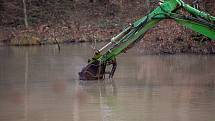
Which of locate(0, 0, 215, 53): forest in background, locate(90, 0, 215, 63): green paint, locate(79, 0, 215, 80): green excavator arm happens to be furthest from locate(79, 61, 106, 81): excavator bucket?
locate(0, 0, 215, 53): forest in background

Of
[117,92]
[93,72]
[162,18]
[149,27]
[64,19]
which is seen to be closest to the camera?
[117,92]

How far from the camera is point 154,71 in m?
18.2

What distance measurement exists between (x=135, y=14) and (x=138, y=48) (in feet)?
51.5

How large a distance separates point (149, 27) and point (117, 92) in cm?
246

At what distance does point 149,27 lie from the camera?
15492 millimetres

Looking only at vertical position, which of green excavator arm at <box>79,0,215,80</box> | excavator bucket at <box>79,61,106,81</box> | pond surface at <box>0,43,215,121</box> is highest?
green excavator arm at <box>79,0,215,80</box>

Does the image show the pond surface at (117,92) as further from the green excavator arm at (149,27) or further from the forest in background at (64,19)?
the forest in background at (64,19)

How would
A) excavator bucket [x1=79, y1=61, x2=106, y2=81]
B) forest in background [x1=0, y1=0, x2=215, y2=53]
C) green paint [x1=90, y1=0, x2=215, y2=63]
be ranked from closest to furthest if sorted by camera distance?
green paint [x1=90, y1=0, x2=215, y2=63] < excavator bucket [x1=79, y1=61, x2=106, y2=81] < forest in background [x1=0, y1=0, x2=215, y2=53]

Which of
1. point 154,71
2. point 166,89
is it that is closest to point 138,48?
point 154,71

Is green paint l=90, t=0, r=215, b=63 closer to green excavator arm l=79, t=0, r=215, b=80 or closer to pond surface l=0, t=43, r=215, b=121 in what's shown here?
green excavator arm l=79, t=0, r=215, b=80

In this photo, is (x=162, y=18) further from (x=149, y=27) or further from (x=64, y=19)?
(x=64, y=19)

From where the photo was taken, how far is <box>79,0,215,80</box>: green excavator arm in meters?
14.7

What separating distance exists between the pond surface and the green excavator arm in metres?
0.57

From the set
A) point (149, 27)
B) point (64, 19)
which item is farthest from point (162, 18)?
point (64, 19)
